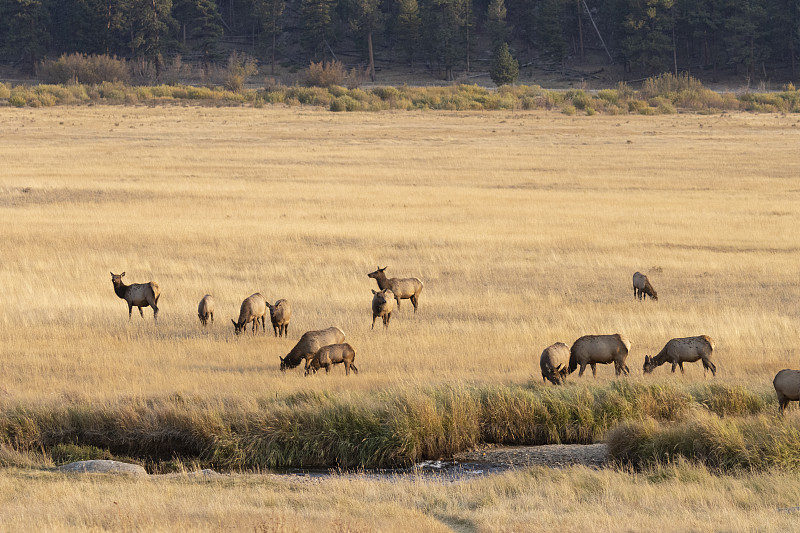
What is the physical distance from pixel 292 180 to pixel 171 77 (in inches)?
2637

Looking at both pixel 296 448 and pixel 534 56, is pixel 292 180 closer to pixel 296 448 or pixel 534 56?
pixel 296 448

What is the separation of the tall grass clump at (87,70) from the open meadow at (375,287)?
44061 mm

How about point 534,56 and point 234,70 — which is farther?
point 534,56

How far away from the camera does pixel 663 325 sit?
18.1m

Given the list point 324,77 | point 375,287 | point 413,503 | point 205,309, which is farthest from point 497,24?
point 413,503

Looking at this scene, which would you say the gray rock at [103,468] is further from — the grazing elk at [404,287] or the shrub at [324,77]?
the shrub at [324,77]

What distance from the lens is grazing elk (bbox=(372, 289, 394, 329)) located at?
57.7ft

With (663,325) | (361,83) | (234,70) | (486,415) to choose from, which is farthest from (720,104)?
(486,415)

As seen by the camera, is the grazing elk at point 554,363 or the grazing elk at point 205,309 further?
the grazing elk at point 205,309

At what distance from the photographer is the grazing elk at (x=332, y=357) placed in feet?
47.7

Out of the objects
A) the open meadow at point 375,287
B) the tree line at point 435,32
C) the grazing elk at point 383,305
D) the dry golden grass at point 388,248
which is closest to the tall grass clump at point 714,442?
the open meadow at point 375,287

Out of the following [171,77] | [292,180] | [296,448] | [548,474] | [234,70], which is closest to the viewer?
[548,474]

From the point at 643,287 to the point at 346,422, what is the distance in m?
9.54

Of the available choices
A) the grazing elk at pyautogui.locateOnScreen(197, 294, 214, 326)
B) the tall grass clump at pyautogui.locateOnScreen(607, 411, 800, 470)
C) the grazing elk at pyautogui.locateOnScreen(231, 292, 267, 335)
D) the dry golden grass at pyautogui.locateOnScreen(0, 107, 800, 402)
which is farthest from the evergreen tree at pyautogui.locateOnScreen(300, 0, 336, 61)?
the tall grass clump at pyautogui.locateOnScreen(607, 411, 800, 470)
